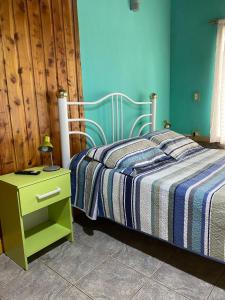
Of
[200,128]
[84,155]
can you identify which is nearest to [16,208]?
[84,155]

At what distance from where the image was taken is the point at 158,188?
1.67m

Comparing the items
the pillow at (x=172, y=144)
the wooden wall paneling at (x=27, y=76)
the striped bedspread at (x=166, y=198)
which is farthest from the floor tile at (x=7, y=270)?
the pillow at (x=172, y=144)

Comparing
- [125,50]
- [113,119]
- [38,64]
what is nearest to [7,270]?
[38,64]

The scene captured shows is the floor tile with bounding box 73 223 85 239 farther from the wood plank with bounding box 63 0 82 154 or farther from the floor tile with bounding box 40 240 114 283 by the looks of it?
the wood plank with bounding box 63 0 82 154

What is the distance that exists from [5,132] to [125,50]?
1.61 meters

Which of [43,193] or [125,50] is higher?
[125,50]

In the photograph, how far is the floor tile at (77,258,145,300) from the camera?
1.56m

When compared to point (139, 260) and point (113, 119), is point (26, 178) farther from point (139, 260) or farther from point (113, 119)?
point (113, 119)

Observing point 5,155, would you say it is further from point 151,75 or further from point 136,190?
point 151,75

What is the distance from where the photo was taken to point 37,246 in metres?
1.88

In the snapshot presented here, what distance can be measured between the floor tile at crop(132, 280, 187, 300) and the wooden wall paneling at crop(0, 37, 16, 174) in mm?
1271

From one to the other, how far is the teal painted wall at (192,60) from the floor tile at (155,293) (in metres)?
2.28

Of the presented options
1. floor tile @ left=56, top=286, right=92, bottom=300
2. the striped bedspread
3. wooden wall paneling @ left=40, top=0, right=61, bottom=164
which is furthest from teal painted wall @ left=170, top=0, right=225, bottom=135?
floor tile @ left=56, top=286, right=92, bottom=300

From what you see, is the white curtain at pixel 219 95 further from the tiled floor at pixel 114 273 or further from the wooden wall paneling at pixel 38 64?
the wooden wall paneling at pixel 38 64
